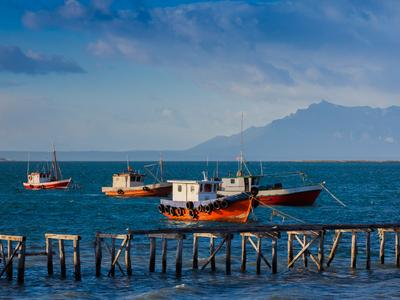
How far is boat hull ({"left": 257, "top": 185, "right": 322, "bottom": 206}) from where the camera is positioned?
273 ft

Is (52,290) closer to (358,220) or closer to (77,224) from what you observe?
(77,224)

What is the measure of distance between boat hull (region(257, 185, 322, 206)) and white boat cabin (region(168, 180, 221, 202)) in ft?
49.4

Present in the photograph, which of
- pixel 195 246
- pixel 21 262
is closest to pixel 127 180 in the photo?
pixel 195 246

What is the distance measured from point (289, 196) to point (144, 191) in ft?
98.0

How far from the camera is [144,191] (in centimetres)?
10738

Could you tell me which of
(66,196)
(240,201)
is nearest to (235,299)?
(240,201)

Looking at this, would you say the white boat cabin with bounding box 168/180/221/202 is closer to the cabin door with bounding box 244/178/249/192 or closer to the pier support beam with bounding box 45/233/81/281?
the cabin door with bounding box 244/178/249/192

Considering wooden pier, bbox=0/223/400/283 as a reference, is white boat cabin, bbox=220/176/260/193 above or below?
above

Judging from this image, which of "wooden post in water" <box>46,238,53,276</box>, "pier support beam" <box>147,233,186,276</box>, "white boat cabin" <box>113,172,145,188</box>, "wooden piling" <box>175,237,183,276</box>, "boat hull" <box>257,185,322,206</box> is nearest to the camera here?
"wooden post in water" <box>46,238,53,276</box>

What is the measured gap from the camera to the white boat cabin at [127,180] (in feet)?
362

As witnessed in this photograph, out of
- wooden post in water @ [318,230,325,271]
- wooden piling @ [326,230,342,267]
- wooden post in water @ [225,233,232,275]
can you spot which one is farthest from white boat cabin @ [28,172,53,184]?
wooden post in water @ [318,230,325,271]

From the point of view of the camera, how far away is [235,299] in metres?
32.5

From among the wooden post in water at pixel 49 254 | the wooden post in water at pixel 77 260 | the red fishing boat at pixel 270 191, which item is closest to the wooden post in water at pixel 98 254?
the wooden post in water at pixel 77 260

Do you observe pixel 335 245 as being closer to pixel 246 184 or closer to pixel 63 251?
pixel 63 251
